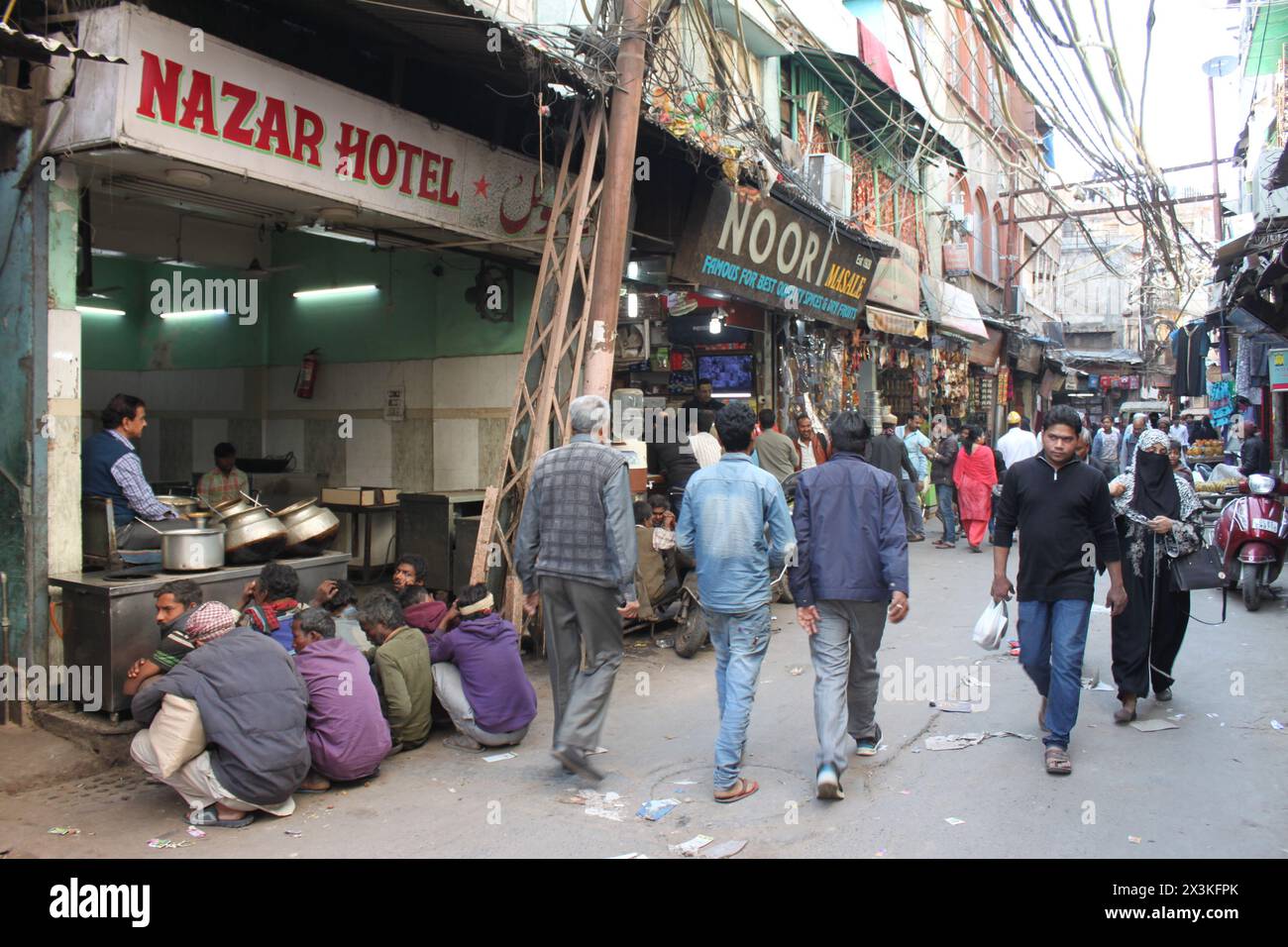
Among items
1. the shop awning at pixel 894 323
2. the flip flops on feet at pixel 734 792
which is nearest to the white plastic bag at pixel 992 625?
the flip flops on feet at pixel 734 792

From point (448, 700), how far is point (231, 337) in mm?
8476

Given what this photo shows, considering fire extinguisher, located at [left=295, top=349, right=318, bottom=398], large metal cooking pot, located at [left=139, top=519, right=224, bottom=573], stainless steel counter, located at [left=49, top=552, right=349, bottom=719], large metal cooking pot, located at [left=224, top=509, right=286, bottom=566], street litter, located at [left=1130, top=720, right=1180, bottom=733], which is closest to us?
stainless steel counter, located at [left=49, top=552, right=349, bottom=719]

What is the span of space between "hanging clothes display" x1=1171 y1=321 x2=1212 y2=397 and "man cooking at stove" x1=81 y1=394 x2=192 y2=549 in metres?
19.2

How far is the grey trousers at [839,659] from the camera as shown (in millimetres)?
4824

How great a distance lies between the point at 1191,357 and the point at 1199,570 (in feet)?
52.1

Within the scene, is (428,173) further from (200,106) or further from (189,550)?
(189,550)

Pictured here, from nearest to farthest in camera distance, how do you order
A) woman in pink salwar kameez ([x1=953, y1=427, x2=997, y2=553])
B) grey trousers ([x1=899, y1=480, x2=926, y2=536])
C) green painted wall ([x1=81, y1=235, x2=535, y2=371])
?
green painted wall ([x1=81, y1=235, x2=535, y2=371]) → woman in pink salwar kameez ([x1=953, y1=427, x2=997, y2=553]) → grey trousers ([x1=899, y1=480, x2=926, y2=536])

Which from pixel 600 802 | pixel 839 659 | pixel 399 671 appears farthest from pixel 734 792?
pixel 399 671

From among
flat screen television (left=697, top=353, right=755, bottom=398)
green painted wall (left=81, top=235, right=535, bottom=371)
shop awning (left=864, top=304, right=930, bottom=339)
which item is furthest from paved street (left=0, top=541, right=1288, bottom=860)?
shop awning (left=864, top=304, right=930, bottom=339)

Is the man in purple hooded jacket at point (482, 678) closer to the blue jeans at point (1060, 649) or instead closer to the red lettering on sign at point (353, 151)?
the blue jeans at point (1060, 649)

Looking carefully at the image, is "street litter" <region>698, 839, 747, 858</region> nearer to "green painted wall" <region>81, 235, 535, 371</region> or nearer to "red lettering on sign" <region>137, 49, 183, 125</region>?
"red lettering on sign" <region>137, 49, 183, 125</region>

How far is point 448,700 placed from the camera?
18.7 feet

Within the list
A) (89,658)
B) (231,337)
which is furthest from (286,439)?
(89,658)

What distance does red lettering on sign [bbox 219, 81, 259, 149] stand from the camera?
19.8ft
